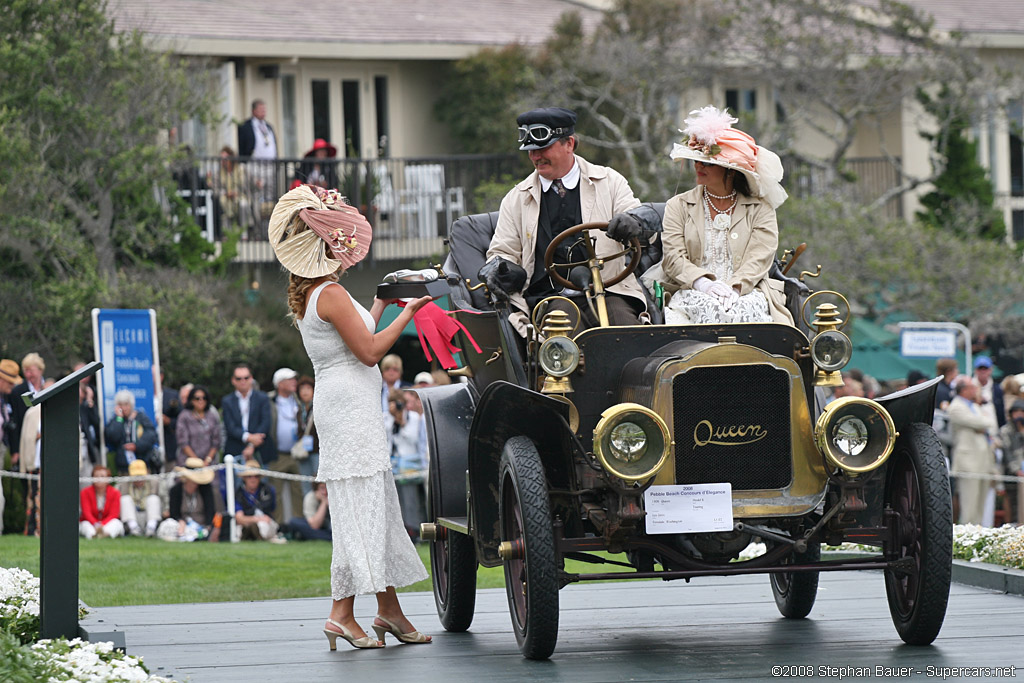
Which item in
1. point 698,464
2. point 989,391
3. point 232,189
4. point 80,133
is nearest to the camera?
point 698,464

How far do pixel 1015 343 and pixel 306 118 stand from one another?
39.4 ft

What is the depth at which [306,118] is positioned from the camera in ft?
85.5

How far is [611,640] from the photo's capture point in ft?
24.3

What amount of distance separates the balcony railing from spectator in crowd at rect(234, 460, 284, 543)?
669 cm

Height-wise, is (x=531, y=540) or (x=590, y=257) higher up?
(x=590, y=257)

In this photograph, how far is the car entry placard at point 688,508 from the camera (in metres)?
6.32

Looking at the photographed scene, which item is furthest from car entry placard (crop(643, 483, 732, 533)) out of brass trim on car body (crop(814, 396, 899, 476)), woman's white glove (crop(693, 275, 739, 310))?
woman's white glove (crop(693, 275, 739, 310))

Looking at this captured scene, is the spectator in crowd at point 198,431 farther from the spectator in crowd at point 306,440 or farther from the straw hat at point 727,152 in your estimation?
the straw hat at point 727,152

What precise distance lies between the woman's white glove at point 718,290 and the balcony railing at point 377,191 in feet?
47.3

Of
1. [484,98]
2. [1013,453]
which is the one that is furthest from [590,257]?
[484,98]

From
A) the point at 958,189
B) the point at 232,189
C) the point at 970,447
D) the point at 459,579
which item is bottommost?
the point at 459,579

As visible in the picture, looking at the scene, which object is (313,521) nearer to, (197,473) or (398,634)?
(197,473)

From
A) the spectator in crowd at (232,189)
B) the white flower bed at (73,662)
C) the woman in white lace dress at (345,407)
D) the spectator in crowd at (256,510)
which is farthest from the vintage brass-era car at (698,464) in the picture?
the spectator in crowd at (232,189)

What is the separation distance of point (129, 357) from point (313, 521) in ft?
8.20
